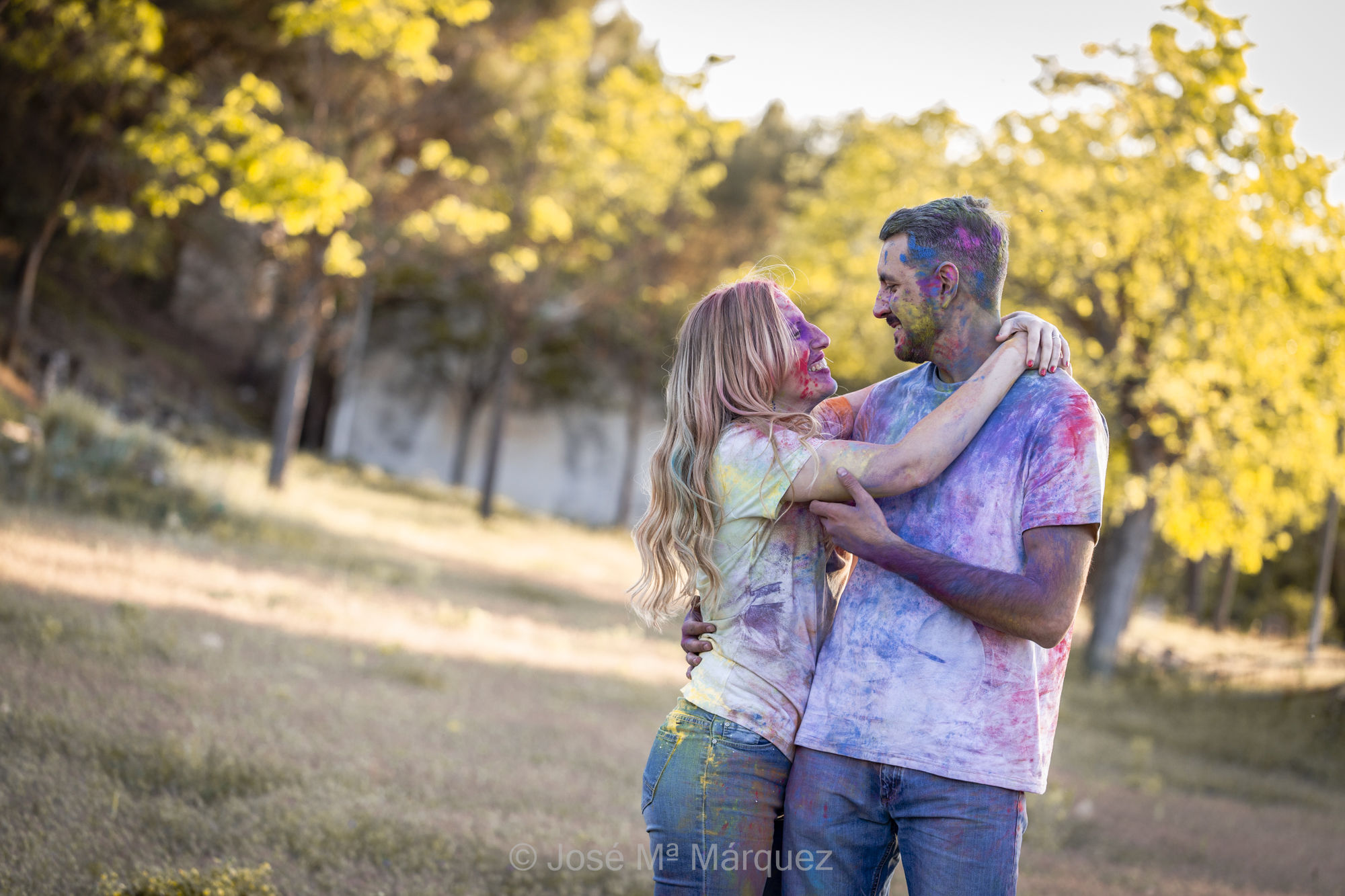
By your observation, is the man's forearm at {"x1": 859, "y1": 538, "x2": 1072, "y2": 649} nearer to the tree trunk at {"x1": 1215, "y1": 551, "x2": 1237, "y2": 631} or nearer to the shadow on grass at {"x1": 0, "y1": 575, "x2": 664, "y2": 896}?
the shadow on grass at {"x1": 0, "y1": 575, "x2": 664, "y2": 896}

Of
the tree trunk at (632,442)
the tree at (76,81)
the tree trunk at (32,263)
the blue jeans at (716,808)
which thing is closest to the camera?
the blue jeans at (716,808)

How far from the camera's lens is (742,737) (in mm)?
2215

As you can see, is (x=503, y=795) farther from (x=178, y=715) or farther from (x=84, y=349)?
(x=84, y=349)

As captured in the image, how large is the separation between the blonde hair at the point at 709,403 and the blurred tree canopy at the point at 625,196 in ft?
13.2

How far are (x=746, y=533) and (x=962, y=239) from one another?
0.89 m

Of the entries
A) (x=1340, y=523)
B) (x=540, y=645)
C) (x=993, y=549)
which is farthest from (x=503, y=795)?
(x=1340, y=523)

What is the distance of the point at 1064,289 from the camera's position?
462 inches

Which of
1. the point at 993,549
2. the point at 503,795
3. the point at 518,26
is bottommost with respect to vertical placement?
the point at 503,795

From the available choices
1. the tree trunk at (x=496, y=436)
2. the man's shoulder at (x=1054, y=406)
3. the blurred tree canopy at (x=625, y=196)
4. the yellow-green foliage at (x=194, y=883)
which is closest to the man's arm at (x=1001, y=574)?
Result: the man's shoulder at (x=1054, y=406)

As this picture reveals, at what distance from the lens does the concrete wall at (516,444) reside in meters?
26.9

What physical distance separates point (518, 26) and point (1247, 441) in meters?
12.7

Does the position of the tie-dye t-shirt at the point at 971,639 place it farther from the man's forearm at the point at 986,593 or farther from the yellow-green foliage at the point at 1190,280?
the yellow-green foliage at the point at 1190,280

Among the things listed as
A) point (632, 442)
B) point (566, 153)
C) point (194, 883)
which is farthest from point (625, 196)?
point (194, 883)

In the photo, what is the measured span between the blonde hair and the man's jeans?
515mm
